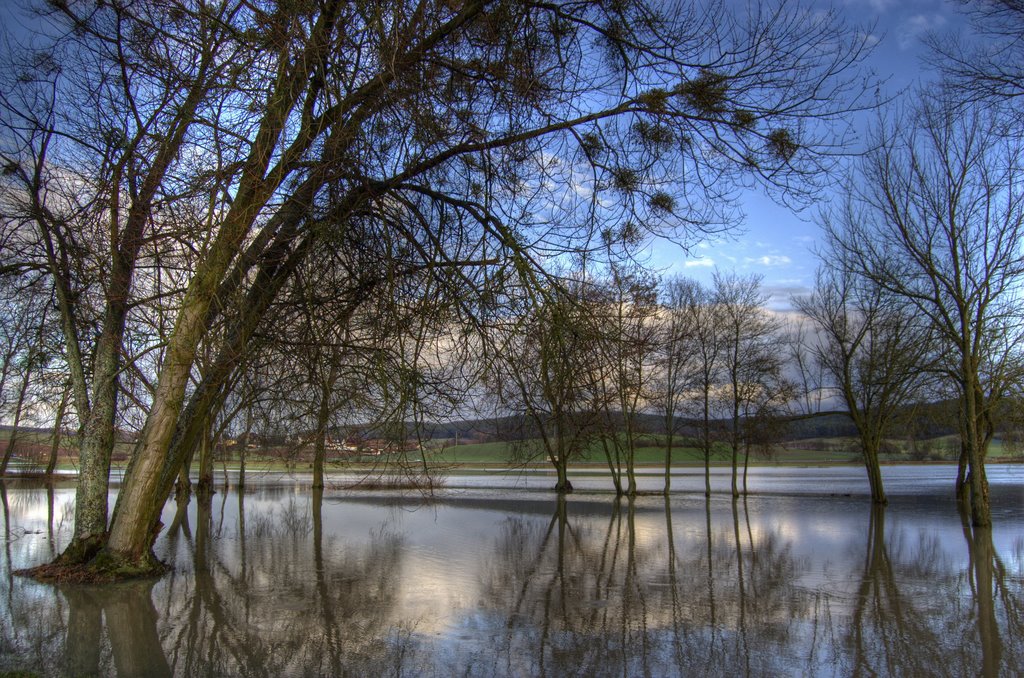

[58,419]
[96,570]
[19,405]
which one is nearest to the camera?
[96,570]

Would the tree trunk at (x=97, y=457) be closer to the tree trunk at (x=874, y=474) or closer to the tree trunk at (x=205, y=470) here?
the tree trunk at (x=205, y=470)

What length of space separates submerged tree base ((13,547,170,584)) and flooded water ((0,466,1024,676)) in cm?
30

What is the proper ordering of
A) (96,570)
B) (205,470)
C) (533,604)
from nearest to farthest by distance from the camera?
(533,604)
(96,570)
(205,470)

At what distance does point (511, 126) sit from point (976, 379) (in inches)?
700

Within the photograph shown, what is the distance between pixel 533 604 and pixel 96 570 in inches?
226

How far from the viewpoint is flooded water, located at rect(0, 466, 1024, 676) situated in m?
6.41

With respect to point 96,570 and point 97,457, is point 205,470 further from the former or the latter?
point 96,570

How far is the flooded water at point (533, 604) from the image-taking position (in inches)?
253

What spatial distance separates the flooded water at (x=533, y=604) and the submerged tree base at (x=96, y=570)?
0.30 metres

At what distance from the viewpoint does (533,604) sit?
888cm

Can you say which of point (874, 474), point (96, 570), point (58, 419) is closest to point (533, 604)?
point (96, 570)

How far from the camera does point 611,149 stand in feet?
25.1

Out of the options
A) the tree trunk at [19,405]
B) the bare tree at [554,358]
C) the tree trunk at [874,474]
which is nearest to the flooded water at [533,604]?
the bare tree at [554,358]

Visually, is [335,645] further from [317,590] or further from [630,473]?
[630,473]
